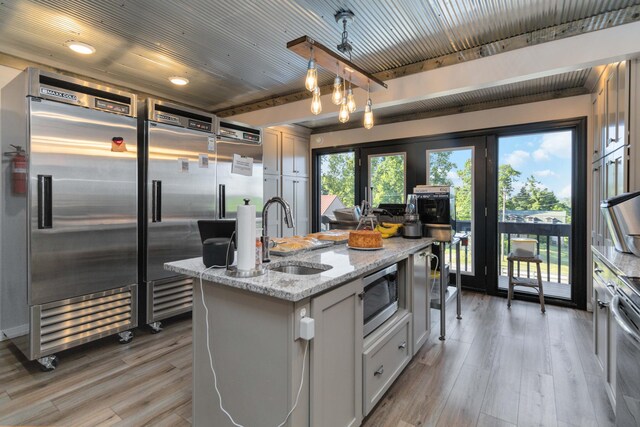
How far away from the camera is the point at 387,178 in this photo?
4934mm

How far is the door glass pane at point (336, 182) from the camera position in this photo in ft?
17.5

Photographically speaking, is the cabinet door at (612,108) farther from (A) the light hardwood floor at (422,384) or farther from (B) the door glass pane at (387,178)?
(B) the door glass pane at (387,178)

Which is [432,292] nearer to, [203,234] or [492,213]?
[492,213]

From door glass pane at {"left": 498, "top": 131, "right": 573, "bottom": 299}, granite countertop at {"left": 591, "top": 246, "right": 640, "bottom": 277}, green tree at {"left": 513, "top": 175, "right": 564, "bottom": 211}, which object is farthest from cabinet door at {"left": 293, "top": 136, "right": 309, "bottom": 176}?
granite countertop at {"left": 591, "top": 246, "right": 640, "bottom": 277}

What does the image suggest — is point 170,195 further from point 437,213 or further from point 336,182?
point 336,182

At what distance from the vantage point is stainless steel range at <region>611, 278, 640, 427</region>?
1244 mm

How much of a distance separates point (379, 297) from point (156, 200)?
2311mm

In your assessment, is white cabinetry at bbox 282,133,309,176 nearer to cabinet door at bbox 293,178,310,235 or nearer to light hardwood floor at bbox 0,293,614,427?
cabinet door at bbox 293,178,310,235

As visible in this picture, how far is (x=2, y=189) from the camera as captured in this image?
9.33 feet

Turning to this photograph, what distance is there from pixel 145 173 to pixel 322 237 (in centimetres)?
181

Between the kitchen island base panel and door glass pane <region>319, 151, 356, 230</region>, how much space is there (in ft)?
12.2

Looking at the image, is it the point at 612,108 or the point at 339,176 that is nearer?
the point at 612,108

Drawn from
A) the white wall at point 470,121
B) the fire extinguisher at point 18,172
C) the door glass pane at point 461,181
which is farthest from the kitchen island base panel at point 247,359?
the white wall at point 470,121

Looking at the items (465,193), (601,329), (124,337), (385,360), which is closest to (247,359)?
(385,360)
